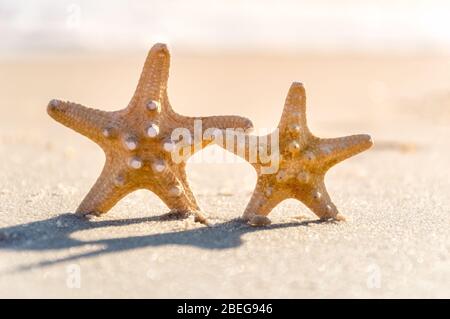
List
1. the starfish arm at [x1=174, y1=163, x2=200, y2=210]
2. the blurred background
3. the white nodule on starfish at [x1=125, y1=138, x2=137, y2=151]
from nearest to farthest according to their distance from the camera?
the white nodule on starfish at [x1=125, y1=138, x2=137, y2=151], the starfish arm at [x1=174, y1=163, x2=200, y2=210], the blurred background

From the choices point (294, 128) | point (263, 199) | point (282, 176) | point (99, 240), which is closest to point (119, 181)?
point (99, 240)

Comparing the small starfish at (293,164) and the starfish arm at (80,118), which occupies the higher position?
the starfish arm at (80,118)

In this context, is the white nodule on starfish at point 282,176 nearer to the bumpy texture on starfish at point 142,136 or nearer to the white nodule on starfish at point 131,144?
the bumpy texture on starfish at point 142,136

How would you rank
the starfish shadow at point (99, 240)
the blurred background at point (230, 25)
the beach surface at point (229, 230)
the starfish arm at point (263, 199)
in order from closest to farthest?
the beach surface at point (229, 230)
the starfish shadow at point (99, 240)
the starfish arm at point (263, 199)
the blurred background at point (230, 25)

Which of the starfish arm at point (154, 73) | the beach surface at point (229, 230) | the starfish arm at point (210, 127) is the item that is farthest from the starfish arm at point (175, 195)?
the starfish arm at point (154, 73)

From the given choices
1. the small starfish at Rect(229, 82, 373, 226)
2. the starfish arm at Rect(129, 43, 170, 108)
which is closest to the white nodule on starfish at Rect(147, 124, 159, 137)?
the starfish arm at Rect(129, 43, 170, 108)

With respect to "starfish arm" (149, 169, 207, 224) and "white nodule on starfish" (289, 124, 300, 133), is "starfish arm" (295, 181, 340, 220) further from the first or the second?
"starfish arm" (149, 169, 207, 224)

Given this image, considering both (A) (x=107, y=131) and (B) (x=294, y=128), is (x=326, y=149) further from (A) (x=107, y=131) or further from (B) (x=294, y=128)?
(A) (x=107, y=131)
